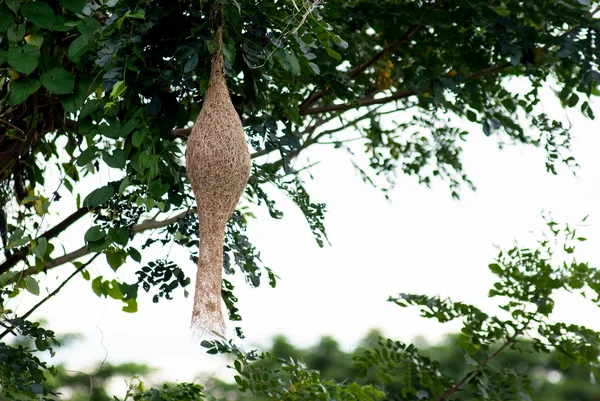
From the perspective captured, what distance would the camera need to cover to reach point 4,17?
5.22 ft

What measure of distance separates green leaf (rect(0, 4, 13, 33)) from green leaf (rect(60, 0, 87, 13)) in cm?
15

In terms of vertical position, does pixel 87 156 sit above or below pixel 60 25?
below

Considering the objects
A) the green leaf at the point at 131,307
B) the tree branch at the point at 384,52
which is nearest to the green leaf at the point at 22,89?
the green leaf at the point at 131,307

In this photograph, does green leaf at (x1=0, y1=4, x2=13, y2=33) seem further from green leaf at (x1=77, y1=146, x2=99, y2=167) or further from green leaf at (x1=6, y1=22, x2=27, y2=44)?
green leaf at (x1=77, y1=146, x2=99, y2=167)

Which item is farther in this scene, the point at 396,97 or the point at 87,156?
the point at 396,97

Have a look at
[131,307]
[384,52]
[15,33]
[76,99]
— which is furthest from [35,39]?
[384,52]

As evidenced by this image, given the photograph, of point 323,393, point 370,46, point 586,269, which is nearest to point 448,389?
point 586,269

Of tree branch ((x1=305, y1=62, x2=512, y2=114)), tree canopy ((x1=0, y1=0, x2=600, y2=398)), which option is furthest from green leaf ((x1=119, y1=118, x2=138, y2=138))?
tree branch ((x1=305, y1=62, x2=512, y2=114))

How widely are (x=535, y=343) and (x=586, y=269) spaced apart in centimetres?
27

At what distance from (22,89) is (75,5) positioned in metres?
0.21

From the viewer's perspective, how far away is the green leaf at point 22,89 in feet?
5.23

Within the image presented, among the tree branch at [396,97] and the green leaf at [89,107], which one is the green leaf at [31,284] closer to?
the green leaf at [89,107]

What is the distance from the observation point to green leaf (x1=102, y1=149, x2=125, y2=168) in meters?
1.58

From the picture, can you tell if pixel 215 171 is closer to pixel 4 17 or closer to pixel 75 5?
pixel 75 5
